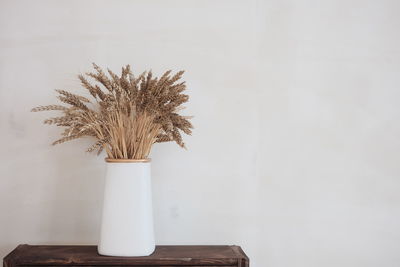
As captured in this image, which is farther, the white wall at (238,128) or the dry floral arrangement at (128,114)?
the white wall at (238,128)

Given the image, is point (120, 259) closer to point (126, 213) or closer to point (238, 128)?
point (126, 213)

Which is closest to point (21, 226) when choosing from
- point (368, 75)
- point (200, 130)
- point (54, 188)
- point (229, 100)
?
point (54, 188)

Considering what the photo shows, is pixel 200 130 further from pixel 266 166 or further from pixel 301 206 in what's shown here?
pixel 301 206

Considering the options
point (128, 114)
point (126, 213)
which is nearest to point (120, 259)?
point (126, 213)

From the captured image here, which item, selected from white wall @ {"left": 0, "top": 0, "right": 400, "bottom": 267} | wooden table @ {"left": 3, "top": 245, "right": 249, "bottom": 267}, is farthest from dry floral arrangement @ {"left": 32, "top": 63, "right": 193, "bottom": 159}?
wooden table @ {"left": 3, "top": 245, "right": 249, "bottom": 267}

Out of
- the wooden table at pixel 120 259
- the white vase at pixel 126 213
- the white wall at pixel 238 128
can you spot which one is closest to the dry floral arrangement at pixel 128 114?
the white vase at pixel 126 213

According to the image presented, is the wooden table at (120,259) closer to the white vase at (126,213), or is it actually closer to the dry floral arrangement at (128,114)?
the white vase at (126,213)

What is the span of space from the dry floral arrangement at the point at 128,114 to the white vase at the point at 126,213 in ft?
0.18

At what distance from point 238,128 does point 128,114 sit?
43 centimetres

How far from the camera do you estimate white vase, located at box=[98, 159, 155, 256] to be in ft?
3.55

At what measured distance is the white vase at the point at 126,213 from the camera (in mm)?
1081

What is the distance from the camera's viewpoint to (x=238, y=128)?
135 centimetres

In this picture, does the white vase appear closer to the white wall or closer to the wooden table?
the wooden table

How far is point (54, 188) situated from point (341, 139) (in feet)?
3.64
